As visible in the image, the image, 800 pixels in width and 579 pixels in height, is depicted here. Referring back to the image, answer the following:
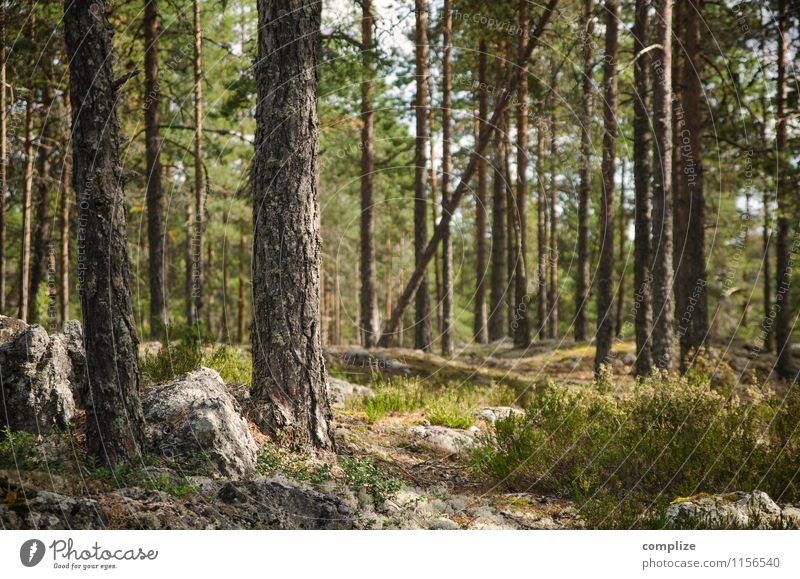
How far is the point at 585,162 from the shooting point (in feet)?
56.1

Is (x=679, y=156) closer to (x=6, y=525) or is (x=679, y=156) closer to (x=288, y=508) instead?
(x=288, y=508)

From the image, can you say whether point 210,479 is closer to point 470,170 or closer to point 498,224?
point 470,170

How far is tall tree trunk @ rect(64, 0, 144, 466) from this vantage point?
5727 mm

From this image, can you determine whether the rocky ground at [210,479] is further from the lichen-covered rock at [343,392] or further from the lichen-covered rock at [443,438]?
the lichen-covered rock at [343,392]

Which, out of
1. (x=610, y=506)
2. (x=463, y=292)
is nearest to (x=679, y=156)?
(x=610, y=506)

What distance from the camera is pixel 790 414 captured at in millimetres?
7512

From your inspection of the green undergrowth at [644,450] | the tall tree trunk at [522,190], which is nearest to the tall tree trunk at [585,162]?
the tall tree trunk at [522,190]

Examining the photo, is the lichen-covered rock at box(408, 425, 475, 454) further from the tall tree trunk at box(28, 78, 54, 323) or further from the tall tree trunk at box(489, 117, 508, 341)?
the tall tree trunk at box(489, 117, 508, 341)

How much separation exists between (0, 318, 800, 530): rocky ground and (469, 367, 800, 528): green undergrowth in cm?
26

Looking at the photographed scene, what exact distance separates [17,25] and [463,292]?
3671 cm

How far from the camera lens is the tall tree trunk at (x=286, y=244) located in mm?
7020

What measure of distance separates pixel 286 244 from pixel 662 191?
7523 mm
